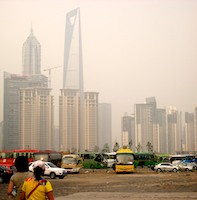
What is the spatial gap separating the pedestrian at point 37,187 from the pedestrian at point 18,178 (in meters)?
0.58

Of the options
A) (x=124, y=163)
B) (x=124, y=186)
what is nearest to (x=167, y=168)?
(x=124, y=163)

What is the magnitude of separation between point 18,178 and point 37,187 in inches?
40.6

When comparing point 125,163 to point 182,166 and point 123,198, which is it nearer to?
point 182,166

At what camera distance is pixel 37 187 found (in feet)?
24.2

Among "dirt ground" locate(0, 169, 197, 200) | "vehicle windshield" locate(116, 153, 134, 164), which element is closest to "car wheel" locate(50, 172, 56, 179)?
"dirt ground" locate(0, 169, 197, 200)

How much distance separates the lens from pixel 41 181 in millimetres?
7449

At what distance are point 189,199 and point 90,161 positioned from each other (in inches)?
1877

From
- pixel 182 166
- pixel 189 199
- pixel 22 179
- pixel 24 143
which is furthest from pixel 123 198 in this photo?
pixel 24 143

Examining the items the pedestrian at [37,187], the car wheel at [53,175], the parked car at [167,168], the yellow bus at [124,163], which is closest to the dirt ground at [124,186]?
the car wheel at [53,175]

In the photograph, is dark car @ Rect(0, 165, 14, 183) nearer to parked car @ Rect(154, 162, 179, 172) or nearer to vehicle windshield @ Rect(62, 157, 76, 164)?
vehicle windshield @ Rect(62, 157, 76, 164)

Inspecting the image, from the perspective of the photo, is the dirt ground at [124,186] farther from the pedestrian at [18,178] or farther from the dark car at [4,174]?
the pedestrian at [18,178]

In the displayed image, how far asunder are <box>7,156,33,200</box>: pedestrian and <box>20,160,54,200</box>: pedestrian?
22.7 inches

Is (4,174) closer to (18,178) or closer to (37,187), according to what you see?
(18,178)

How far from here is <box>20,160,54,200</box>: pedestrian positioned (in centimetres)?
735
